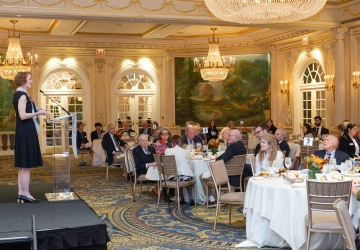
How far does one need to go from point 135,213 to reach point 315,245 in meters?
3.41

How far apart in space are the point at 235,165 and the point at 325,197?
298 cm

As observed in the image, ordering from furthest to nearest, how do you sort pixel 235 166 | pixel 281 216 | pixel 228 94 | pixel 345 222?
pixel 228 94, pixel 235 166, pixel 281 216, pixel 345 222

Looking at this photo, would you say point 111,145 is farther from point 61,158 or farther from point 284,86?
point 284,86

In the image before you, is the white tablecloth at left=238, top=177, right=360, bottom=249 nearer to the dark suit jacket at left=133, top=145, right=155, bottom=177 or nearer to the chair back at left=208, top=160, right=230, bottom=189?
the chair back at left=208, top=160, right=230, bottom=189

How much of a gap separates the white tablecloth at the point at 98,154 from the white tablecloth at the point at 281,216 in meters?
9.43

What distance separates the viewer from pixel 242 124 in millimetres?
20297

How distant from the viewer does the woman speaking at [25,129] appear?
21.3 ft

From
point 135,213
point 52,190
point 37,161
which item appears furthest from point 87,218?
point 135,213

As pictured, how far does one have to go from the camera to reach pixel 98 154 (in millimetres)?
15812

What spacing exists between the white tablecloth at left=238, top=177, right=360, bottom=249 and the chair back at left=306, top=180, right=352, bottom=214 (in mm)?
348

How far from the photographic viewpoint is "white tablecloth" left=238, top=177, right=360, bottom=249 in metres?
6.27

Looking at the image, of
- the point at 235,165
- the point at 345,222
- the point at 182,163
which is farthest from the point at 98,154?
the point at 345,222

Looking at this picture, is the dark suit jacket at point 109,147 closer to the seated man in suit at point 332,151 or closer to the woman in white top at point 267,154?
the woman in white top at point 267,154

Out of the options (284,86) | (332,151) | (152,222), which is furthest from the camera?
(284,86)
